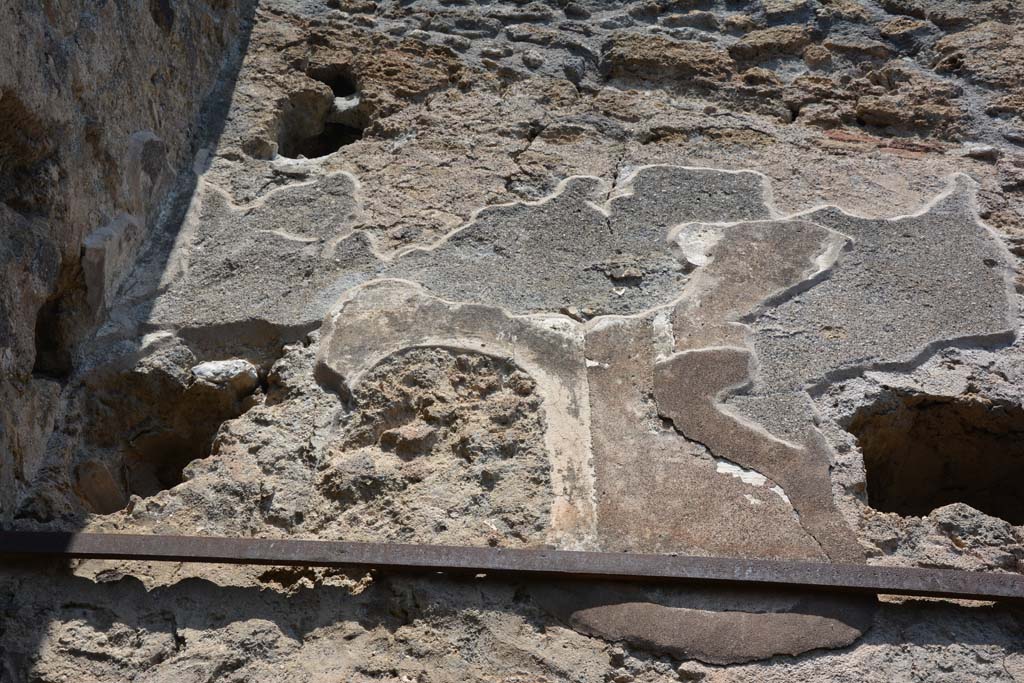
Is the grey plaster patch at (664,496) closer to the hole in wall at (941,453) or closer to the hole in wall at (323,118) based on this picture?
the hole in wall at (941,453)

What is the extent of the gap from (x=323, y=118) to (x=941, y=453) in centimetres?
179

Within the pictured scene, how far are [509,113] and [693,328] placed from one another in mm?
968

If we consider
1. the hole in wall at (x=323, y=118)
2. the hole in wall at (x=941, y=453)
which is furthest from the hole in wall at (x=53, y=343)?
the hole in wall at (x=941, y=453)

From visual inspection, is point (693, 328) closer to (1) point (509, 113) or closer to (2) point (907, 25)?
(1) point (509, 113)

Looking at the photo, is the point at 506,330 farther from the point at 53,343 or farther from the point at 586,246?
the point at 53,343

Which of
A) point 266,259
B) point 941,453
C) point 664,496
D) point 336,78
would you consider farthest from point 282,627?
point 336,78

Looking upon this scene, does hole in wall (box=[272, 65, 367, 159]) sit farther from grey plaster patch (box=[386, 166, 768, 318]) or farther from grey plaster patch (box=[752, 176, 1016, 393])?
grey plaster patch (box=[752, 176, 1016, 393])

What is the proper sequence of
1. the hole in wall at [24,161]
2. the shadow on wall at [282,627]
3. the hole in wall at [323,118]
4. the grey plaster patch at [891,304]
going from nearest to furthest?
the shadow on wall at [282,627]
the hole in wall at [24,161]
the grey plaster patch at [891,304]
the hole in wall at [323,118]

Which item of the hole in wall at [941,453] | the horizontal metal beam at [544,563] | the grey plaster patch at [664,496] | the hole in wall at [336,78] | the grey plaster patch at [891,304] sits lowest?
the horizontal metal beam at [544,563]

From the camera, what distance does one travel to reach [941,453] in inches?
98.5

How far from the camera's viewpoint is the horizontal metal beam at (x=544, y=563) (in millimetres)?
1985

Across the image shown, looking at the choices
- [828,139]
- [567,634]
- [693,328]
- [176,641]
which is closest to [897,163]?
[828,139]

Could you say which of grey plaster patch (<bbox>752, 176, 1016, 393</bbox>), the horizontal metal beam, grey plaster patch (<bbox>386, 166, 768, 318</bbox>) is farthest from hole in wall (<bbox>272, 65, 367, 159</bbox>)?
the horizontal metal beam

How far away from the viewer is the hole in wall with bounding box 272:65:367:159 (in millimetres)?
3316
